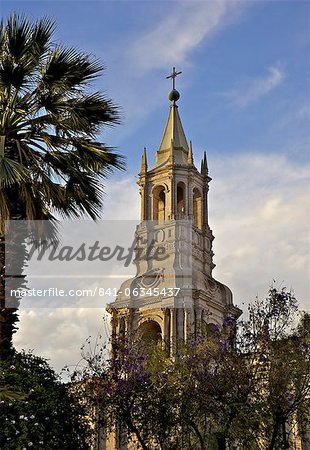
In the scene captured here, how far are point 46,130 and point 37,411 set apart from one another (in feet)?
19.8

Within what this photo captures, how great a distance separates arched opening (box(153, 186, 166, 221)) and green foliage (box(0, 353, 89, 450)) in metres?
25.9

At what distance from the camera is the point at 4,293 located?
54.2ft

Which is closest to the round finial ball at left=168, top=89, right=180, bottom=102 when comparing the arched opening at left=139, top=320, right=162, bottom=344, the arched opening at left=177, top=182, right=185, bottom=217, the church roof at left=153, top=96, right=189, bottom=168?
the church roof at left=153, top=96, right=189, bottom=168

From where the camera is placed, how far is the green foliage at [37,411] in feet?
52.3

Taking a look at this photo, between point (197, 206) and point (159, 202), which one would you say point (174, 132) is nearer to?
point (159, 202)

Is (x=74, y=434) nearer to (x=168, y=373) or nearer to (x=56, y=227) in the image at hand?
(x=168, y=373)

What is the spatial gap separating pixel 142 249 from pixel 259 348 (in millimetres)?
24399

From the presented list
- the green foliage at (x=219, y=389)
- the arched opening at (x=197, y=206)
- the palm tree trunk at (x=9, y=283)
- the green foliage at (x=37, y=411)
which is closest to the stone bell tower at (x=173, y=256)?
the arched opening at (x=197, y=206)

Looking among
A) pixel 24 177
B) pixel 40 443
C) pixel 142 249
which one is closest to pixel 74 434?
pixel 40 443

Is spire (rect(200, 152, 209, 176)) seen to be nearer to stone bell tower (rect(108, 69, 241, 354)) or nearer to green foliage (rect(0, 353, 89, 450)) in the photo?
stone bell tower (rect(108, 69, 241, 354))

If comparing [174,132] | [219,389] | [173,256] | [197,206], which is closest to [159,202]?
[197,206]

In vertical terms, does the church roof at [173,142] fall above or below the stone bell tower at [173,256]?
above

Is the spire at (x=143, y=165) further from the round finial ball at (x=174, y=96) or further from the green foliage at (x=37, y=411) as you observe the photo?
the green foliage at (x=37, y=411)

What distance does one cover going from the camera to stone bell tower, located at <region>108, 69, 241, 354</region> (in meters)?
40.3
